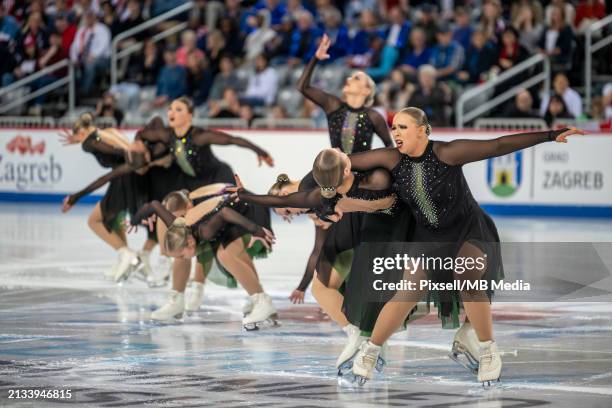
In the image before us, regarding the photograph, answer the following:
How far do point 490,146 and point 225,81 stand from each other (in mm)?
11842

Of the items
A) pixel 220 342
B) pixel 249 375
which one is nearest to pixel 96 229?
pixel 220 342

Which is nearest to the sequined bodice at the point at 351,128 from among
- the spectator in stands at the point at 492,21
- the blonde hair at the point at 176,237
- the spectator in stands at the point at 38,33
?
the blonde hair at the point at 176,237

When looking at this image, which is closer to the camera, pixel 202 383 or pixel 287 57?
pixel 202 383

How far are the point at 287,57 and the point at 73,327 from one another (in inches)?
406

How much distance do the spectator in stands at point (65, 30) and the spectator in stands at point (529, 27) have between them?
281 inches

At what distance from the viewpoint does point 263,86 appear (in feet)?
56.5

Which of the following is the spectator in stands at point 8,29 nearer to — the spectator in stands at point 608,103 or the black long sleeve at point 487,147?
the spectator in stands at point 608,103

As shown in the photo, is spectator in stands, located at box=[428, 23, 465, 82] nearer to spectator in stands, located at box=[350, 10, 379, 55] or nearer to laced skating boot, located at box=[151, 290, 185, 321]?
spectator in stands, located at box=[350, 10, 379, 55]

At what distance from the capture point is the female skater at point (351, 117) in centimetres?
862

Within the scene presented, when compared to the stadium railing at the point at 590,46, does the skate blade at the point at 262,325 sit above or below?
below

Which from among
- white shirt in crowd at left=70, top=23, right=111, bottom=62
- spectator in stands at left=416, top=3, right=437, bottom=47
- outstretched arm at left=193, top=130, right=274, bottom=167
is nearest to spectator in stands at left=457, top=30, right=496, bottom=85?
spectator in stands at left=416, top=3, right=437, bottom=47

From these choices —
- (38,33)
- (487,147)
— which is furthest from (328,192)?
(38,33)

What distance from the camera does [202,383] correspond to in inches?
243

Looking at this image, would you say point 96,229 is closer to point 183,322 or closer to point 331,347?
point 183,322
